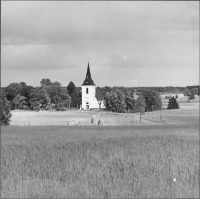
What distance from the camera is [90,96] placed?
98.4m

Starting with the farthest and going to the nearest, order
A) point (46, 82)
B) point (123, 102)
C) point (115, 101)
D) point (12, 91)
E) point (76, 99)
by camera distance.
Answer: point (46, 82) < point (76, 99) < point (115, 101) < point (123, 102) < point (12, 91)

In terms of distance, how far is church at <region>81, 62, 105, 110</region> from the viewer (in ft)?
314

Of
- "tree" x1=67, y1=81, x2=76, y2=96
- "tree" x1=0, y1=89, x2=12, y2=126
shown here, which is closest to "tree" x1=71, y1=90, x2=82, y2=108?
"tree" x1=67, y1=81, x2=76, y2=96

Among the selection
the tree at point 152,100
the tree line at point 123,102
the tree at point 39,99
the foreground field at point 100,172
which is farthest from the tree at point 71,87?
the foreground field at point 100,172

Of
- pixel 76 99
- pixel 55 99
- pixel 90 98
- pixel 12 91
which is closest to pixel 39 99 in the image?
pixel 55 99

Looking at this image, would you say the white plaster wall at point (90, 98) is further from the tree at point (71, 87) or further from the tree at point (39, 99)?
the tree at point (39, 99)

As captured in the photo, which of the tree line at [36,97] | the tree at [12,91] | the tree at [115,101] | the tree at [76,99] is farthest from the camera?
the tree at [76,99]

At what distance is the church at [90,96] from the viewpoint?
95562mm

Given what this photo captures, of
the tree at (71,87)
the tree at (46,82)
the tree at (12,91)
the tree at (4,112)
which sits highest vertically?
the tree at (46,82)

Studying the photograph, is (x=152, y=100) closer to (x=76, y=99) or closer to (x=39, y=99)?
(x=76, y=99)

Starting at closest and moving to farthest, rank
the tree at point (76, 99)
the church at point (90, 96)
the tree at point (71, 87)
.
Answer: the church at point (90, 96) < the tree at point (76, 99) < the tree at point (71, 87)

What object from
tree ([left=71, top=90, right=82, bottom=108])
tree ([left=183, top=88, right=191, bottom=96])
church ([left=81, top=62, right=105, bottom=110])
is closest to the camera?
church ([left=81, top=62, right=105, bottom=110])

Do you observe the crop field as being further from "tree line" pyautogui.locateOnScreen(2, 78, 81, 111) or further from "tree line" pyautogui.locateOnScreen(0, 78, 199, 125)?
"tree line" pyautogui.locateOnScreen(2, 78, 81, 111)

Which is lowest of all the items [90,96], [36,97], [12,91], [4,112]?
[4,112]
